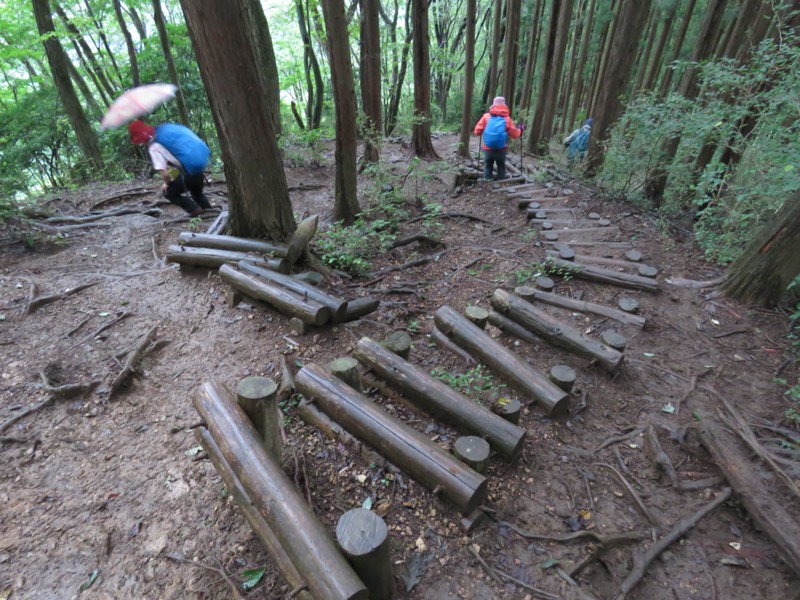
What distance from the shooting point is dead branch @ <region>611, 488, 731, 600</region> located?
2.39m

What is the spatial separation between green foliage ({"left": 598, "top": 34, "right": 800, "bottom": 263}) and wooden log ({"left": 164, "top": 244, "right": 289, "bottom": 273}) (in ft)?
20.0

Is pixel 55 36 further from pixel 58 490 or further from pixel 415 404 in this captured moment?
pixel 415 404

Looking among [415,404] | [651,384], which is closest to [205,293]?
→ [415,404]

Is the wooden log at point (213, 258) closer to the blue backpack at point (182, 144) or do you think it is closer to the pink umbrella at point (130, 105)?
the blue backpack at point (182, 144)

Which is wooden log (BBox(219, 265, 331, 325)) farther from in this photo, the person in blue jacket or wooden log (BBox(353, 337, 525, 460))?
the person in blue jacket

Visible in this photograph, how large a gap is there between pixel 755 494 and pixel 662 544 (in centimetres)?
84

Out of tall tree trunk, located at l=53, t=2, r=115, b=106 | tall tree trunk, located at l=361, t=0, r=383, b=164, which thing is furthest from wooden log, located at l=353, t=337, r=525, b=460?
tall tree trunk, located at l=53, t=2, r=115, b=106

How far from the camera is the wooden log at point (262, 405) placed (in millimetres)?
2566

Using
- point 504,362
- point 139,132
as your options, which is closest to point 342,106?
point 139,132

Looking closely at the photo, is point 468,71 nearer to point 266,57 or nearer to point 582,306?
point 266,57

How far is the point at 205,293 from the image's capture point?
5.22 m

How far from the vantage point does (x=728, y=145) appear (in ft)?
18.9

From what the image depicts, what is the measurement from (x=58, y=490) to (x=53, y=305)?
3274mm

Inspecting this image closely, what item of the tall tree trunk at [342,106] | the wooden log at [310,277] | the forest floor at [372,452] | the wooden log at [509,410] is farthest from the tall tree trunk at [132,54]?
the wooden log at [509,410]
